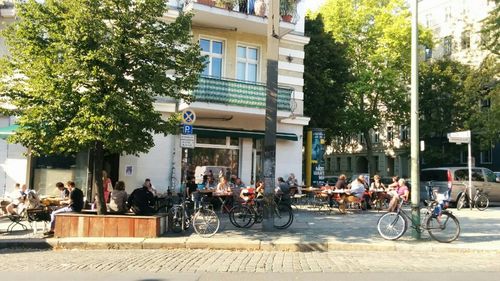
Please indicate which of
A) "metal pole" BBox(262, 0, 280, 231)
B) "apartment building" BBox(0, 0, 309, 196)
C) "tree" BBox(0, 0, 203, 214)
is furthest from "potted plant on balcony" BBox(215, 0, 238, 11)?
"tree" BBox(0, 0, 203, 214)

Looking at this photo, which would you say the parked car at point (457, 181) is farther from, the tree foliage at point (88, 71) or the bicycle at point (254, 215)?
the tree foliage at point (88, 71)

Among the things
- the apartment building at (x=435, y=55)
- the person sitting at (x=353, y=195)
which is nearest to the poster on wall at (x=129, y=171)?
the person sitting at (x=353, y=195)

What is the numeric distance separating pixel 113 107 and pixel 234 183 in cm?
814

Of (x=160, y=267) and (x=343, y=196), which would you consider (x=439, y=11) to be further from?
(x=160, y=267)

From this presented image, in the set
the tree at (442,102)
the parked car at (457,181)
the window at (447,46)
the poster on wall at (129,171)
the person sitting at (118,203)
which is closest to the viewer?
the person sitting at (118,203)

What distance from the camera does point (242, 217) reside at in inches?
531

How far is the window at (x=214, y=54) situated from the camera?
783 inches

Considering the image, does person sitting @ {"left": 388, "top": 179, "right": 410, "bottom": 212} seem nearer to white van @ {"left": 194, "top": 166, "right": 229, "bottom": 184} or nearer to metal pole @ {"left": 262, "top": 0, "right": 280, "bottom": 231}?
metal pole @ {"left": 262, "top": 0, "right": 280, "bottom": 231}

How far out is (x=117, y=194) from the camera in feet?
41.1

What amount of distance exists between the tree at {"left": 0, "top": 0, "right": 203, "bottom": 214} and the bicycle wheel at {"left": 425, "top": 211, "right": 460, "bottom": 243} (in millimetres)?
7314

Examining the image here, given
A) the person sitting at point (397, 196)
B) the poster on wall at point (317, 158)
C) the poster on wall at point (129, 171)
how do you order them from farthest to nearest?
1. the poster on wall at point (317, 158)
2. the poster on wall at point (129, 171)
3. the person sitting at point (397, 196)

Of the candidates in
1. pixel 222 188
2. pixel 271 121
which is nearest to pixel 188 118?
pixel 271 121

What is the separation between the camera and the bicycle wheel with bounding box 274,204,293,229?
13461 mm

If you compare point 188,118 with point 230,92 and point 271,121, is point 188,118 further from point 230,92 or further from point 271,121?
point 230,92
